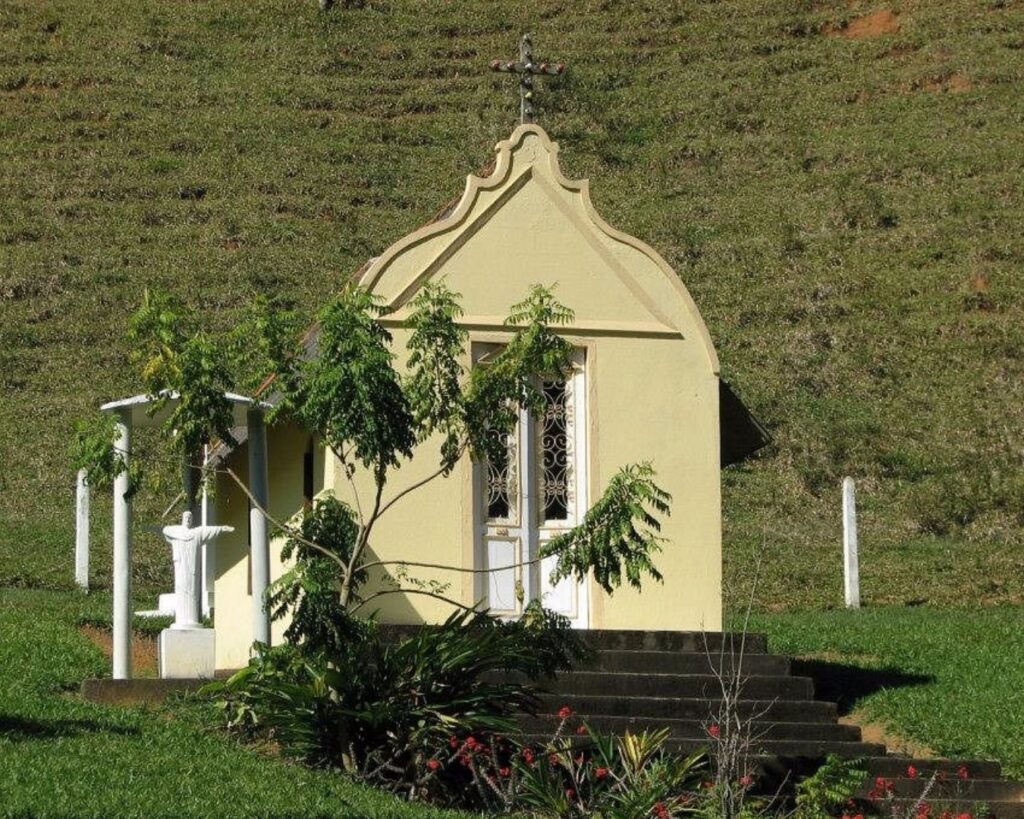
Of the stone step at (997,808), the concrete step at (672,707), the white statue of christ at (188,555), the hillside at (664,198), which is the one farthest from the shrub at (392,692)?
the hillside at (664,198)

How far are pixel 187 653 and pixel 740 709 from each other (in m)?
4.14

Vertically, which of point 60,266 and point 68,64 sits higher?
point 68,64

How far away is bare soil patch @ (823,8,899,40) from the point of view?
53344 mm

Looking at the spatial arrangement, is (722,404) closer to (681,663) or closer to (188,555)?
(681,663)

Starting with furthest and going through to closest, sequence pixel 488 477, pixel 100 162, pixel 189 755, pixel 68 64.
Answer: pixel 68 64 → pixel 100 162 → pixel 488 477 → pixel 189 755

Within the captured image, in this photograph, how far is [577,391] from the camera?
52.8 ft

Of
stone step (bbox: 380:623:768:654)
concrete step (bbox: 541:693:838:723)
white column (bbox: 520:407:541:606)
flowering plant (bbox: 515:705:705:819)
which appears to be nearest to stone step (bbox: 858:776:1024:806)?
concrete step (bbox: 541:693:838:723)

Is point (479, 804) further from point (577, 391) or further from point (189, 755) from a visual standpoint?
point (577, 391)

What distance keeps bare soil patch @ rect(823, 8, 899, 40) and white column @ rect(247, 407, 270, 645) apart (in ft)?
→ 137

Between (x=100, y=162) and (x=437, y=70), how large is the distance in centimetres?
1185

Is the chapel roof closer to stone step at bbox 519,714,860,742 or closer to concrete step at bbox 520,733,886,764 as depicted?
stone step at bbox 519,714,860,742

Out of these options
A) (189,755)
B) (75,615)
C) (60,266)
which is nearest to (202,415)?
(189,755)

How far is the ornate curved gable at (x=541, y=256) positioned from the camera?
15.8m

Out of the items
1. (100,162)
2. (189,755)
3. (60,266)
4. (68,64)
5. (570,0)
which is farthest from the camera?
(570,0)
